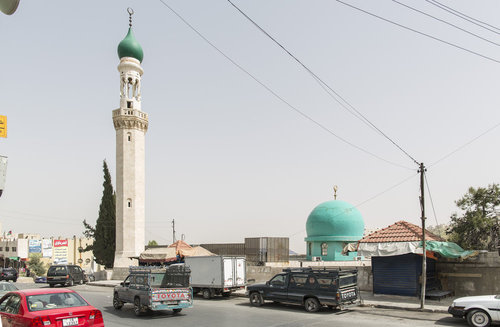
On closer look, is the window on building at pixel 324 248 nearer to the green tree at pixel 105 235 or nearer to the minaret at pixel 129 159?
the minaret at pixel 129 159

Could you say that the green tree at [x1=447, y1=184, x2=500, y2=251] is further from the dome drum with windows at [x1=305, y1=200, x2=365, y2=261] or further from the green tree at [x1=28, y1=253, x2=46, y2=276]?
the green tree at [x1=28, y1=253, x2=46, y2=276]

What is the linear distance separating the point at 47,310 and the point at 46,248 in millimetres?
77751

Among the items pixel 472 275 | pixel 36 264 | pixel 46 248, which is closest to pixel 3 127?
pixel 472 275

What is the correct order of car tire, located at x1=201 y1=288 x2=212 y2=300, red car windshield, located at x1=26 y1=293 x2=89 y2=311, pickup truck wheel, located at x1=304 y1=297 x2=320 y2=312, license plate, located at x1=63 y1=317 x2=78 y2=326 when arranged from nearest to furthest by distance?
license plate, located at x1=63 y1=317 x2=78 y2=326, red car windshield, located at x1=26 y1=293 x2=89 y2=311, pickup truck wheel, located at x1=304 y1=297 x2=320 y2=312, car tire, located at x1=201 y1=288 x2=212 y2=300

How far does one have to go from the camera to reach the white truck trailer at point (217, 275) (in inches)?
828

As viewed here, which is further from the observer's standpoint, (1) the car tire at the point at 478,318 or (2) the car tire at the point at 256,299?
(2) the car tire at the point at 256,299

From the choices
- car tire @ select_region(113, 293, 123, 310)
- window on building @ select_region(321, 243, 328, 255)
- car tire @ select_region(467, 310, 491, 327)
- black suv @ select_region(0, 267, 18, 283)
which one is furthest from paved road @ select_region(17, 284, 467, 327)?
window on building @ select_region(321, 243, 328, 255)

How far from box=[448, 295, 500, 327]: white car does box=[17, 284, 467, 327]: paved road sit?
0.56m

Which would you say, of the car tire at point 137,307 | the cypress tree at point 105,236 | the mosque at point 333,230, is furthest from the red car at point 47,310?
the cypress tree at point 105,236

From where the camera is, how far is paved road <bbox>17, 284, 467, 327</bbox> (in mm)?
13484

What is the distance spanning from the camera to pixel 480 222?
25016 millimetres

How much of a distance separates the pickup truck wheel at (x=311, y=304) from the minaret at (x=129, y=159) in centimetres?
2659

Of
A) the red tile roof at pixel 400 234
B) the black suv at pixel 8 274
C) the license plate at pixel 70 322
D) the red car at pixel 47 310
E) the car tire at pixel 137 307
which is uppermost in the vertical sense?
the red tile roof at pixel 400 234

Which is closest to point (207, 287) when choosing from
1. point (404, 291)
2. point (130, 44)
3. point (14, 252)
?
point (404, 291)
